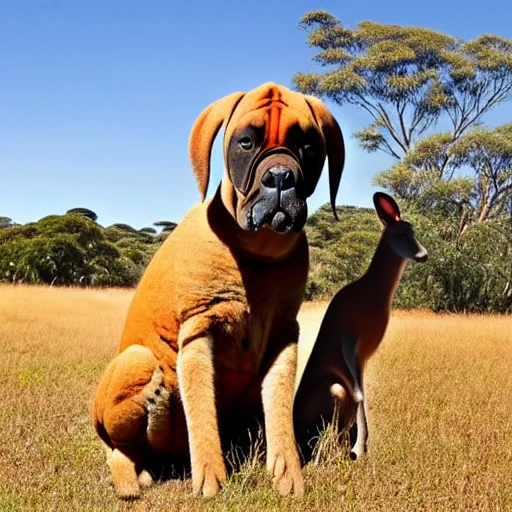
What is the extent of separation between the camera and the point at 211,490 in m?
3.77

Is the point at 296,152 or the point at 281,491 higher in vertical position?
the point at 296,152

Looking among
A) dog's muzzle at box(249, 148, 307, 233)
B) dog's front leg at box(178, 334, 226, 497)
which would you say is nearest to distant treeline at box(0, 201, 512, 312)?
dog's front leg at box(178, 334, 226, 497)

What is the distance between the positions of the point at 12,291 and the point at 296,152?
41.0 ft

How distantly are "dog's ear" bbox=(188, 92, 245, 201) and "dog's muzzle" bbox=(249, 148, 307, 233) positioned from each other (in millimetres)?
382

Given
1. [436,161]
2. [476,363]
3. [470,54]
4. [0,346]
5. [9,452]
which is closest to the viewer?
[9,452]

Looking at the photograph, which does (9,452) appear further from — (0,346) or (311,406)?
(0,346)

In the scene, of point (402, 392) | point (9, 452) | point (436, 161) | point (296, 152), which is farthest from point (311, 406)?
point (436, 161)

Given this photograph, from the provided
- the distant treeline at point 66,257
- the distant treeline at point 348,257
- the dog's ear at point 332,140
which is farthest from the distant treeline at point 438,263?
the dog's ear at point 332,140

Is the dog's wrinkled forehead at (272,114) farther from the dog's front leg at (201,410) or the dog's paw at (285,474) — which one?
the dog's paw at (285,474)

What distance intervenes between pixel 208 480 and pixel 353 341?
1248 millimetres

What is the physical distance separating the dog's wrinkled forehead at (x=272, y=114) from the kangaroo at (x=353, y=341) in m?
1.10

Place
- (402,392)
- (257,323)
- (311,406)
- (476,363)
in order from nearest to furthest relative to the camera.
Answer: (257,323), (311,406), (402,392), (476,363)

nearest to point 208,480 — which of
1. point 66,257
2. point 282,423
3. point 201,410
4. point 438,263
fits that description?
point 201,410

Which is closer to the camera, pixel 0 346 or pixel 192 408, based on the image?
pixel 192 408
